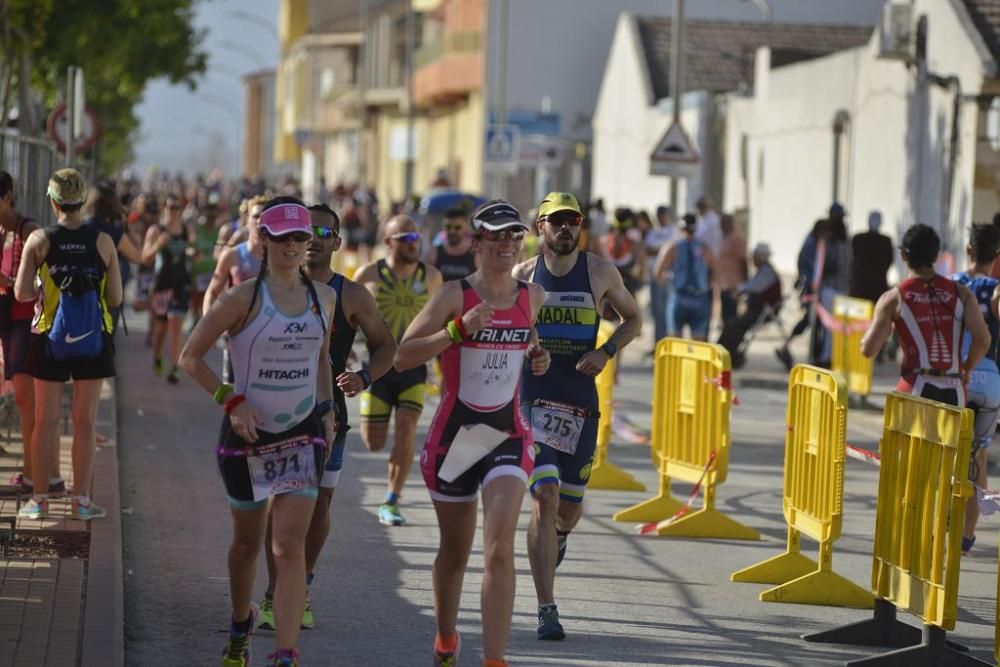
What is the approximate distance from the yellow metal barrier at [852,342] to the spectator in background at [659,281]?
1.90m

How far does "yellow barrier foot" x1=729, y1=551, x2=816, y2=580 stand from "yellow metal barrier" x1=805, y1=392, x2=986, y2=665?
4.26 ft

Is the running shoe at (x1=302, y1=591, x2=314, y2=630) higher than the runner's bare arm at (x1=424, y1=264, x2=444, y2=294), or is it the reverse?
the runner's bare arm at (x1=424, y1=264, x2=444, y2=294)

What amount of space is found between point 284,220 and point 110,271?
3687 millimetres

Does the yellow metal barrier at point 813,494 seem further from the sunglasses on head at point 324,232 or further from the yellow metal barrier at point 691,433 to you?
the sunglasses on head at point 324,232

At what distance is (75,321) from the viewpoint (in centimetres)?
1022

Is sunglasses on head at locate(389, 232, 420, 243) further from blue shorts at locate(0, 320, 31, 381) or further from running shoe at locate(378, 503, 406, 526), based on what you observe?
blue shorts at locate(0, 320, 31, 381)

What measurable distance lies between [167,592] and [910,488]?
137 inches

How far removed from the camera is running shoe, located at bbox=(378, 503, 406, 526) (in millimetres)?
11242

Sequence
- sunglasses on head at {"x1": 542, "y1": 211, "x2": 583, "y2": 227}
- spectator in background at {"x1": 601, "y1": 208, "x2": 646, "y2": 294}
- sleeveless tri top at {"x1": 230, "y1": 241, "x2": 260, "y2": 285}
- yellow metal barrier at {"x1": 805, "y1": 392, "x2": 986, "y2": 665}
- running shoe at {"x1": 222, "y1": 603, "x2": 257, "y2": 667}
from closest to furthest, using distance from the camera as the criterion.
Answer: running shoe at {"x1": 222, "y1": 603, "x2": 257, "y2": 667} → yellow metal barrier at {"x1": 805, "y1": 392, "x2": 986, "y2": 665} → sunglasses on head at {"x1": 542, "y1": 211, "x2": 583, "y2": 227} → sleeveless tri top at {"x1": 230, "y1": 241, "x2": 260, "y2": 285} → spectator in background at {"x1": 601, "y1": 208, "x2": 646, "y2": 294}

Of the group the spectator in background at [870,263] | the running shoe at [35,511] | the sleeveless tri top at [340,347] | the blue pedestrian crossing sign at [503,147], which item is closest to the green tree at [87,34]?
the blue pedestrian crossing sign at [503,147]

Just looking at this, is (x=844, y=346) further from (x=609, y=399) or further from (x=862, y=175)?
(x=862, y=175)

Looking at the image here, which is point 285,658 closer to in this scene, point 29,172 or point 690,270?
point 29,172

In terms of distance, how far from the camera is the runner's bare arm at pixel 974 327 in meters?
10.1

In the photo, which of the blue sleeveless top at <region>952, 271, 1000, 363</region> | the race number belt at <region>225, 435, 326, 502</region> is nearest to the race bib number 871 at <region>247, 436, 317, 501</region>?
the race number belt at <region>225, 435, 326, 502</region>
